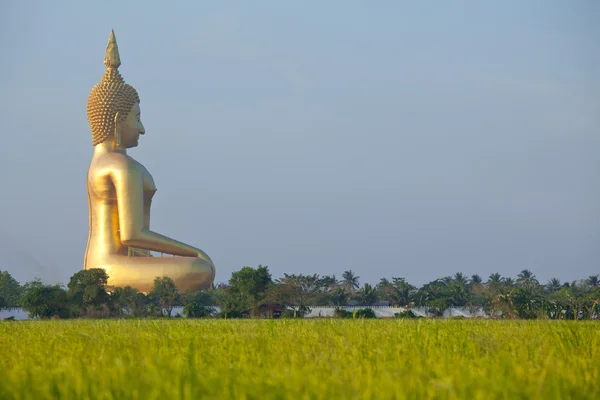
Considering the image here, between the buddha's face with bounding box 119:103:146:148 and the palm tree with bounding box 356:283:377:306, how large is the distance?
2981cm

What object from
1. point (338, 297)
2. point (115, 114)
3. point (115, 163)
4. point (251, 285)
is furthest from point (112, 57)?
point (338, 297)

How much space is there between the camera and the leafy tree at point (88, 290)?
3275 cm

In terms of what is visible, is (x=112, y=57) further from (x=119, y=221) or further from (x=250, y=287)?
(x=250, y=287)

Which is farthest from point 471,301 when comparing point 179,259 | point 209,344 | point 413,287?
point 209,344

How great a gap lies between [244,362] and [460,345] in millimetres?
1658

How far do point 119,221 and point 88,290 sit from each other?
Result: 11.2 ft

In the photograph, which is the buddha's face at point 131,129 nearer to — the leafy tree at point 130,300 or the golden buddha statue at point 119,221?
the golden buddha statue at point 119,221

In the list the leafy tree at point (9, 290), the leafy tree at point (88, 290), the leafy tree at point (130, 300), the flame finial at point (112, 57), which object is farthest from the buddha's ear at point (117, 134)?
the leafy tree at point (9, 290)

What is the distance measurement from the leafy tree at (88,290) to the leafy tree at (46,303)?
1.58 feet

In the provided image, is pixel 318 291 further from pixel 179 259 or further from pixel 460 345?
pixel 460 345

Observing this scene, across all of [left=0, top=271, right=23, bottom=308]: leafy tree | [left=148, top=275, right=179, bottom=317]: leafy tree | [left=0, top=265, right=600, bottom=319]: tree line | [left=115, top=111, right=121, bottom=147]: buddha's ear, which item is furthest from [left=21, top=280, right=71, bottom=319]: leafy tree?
[left=0, top=271, right=23, bottom=308]: leafy tree

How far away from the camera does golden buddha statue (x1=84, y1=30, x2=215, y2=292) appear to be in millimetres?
34375

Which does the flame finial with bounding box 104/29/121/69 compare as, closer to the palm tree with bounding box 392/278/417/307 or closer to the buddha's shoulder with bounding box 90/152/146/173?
the buddha's shoulder with bounding box 90/152/146/173

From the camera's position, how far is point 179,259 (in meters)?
35.6
